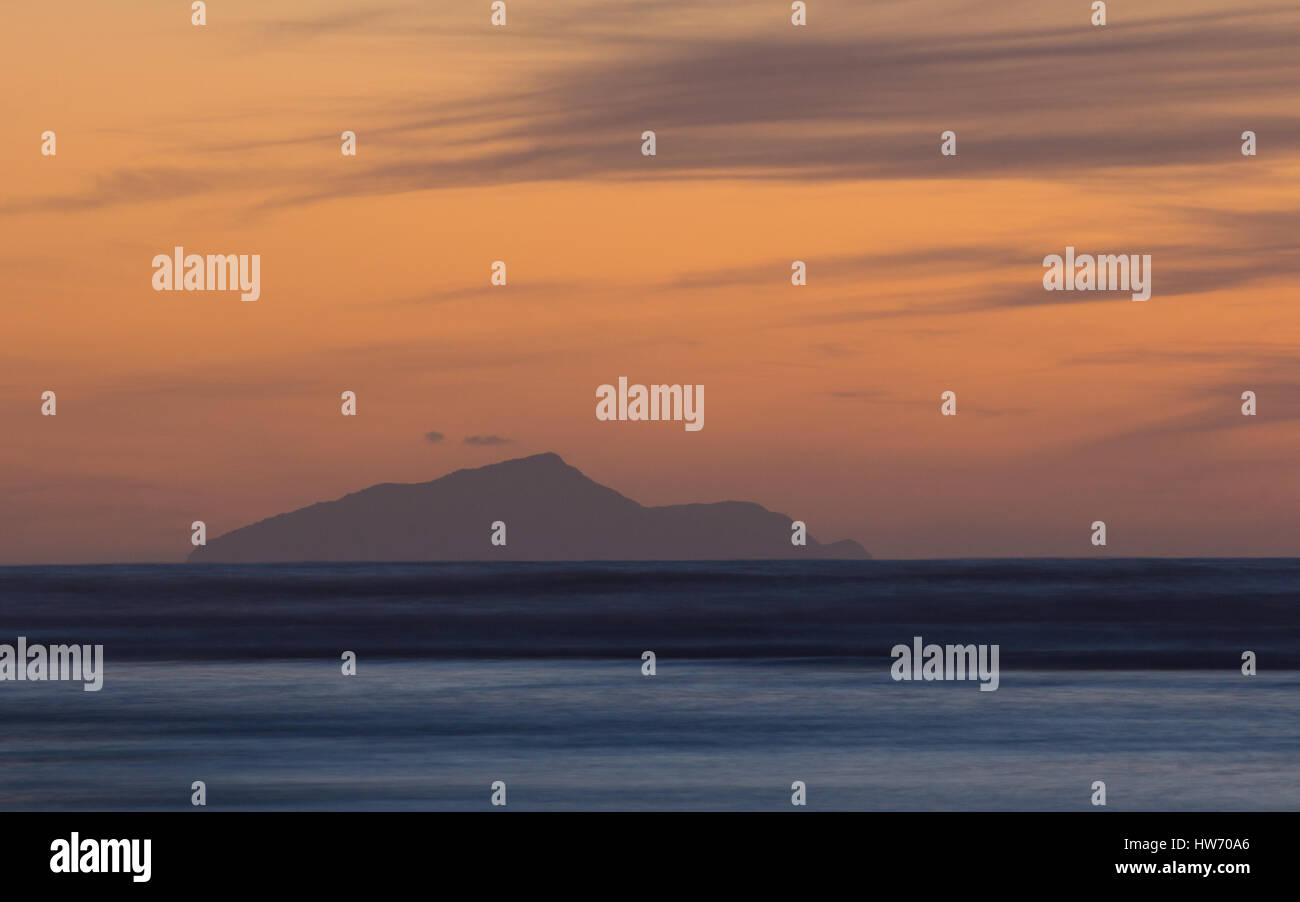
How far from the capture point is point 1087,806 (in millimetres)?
17297

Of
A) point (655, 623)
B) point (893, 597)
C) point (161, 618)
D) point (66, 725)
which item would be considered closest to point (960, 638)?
point (655, 623)

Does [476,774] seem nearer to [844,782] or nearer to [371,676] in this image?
[844,782]

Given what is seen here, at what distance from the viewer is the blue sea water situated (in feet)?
59.9

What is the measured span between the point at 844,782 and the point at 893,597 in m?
53.7

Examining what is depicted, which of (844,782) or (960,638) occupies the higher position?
(960,638)

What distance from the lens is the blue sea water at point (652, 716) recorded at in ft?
59.9

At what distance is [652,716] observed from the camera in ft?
83.1
